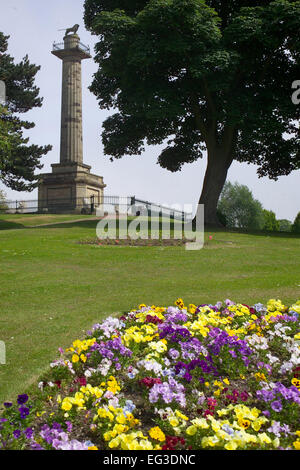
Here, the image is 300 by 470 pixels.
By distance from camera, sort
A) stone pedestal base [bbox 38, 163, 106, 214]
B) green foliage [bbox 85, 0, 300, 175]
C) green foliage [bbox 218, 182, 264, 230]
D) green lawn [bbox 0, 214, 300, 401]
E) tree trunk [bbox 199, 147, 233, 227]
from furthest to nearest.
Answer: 1. green foliage [bbox 218, 182, 264, 230]
2. stone pedestal base [bbox 38, 163, 106, 214]
3. tree trunk [bbox 199, 147, 233, 227]
4. green foliage [bbox 85, 0, 300, 175]
5. green lawn [bbox 0, 214, 300, 401]

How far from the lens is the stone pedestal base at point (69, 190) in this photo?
126 ft

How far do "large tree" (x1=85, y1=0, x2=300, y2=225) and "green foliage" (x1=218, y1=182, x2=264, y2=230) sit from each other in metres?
56.9

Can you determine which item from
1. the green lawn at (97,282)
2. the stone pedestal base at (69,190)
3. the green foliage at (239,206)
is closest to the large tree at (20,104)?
the stone pedestal base at (69,190)

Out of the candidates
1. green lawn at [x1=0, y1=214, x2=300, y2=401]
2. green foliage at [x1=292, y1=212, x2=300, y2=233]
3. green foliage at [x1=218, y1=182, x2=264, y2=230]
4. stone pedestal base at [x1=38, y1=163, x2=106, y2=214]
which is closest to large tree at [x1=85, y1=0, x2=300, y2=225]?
green foliage at [x1=292, y1=212, x2=300, y2=233]

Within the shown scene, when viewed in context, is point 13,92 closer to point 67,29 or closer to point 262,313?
point 67,29

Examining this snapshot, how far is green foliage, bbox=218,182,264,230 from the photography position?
86125 millimetres

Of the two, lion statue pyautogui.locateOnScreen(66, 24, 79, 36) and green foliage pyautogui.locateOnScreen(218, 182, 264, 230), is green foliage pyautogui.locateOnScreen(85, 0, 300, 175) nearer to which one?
lion statue pyautogui.locateOnScreen(66, 24, 79, 36)

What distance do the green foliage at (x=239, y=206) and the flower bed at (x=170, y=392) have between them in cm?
8065

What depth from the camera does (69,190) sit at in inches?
1539

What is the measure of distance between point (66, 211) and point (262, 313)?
32796mm
